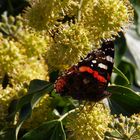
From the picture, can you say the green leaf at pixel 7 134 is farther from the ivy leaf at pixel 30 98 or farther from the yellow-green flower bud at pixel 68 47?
the yellow-green flower bud at pixel 68 47

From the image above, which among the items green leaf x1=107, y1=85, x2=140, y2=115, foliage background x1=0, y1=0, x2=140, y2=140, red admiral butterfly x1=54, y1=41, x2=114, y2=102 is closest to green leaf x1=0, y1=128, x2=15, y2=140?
foliage background x1=0, y1=0, x2=140, y2=140

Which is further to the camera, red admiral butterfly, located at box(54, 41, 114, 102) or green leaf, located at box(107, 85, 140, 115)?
green leaf, located at box(107, 85, 140, 115)

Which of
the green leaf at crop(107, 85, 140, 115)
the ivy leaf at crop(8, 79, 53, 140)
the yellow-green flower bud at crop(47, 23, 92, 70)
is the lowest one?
the green leaf at crop(107, 85, 140, 115)

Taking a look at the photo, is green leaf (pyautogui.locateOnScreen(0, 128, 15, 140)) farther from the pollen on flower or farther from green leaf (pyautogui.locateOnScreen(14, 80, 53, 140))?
the pollen on flower

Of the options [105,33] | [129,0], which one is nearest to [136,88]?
[129,0]

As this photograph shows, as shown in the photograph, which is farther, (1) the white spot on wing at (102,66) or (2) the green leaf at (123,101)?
(2) the green leaf at (123,101)

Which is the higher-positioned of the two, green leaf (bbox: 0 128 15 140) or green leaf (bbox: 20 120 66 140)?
green leaf (bbox: 0 128 15 140)

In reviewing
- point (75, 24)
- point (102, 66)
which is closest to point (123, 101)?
point (102, 66)

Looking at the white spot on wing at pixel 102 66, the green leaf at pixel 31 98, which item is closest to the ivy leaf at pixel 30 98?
the green leaf at pixel 31 98
